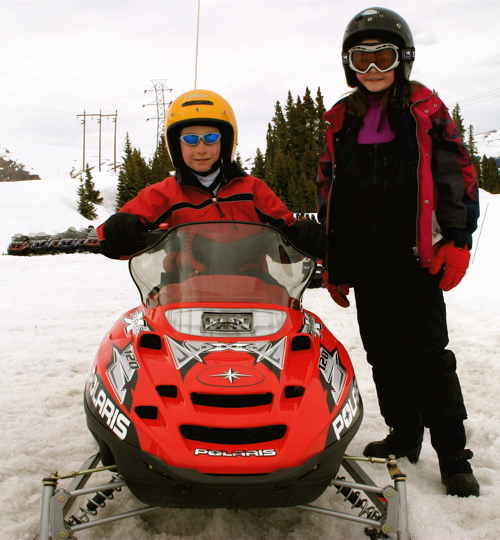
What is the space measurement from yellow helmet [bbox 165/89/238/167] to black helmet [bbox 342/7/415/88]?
0.95 metres

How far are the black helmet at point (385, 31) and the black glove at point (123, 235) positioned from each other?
5.52 feet

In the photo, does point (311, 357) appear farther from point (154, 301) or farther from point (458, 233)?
point (458, 233)

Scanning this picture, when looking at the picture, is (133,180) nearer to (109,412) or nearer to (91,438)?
(91,438)

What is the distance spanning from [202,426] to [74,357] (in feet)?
11.4

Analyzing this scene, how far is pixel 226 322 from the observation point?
2.33 metres

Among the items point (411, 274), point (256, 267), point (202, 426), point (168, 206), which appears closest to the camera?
point (202, 426)

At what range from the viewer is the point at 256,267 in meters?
2.53

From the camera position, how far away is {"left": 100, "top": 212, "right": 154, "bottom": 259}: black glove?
270cm


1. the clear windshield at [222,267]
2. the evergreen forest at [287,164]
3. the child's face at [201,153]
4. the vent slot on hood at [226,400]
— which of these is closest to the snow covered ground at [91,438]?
the vent slot on hood at [226,400]

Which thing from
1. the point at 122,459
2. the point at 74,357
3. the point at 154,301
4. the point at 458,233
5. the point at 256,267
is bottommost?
the point at 74,357

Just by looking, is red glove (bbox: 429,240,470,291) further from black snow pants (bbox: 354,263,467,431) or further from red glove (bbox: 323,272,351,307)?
red glove (bbox: 323,272,351,307)

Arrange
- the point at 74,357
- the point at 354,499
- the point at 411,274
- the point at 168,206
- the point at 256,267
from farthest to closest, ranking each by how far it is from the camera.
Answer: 1. the point at 74,357
2. the point at 168,206
3. the point at 411,274
4. the point at 256,267
5. the point at 354,499

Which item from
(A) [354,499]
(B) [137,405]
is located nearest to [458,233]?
(A) [354,499]

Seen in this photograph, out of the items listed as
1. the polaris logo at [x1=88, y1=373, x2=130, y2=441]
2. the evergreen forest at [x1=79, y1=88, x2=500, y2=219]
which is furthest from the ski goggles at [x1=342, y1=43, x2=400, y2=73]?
the evergreen forest at [x1=79, y1=88, x2=500, y2=219]
